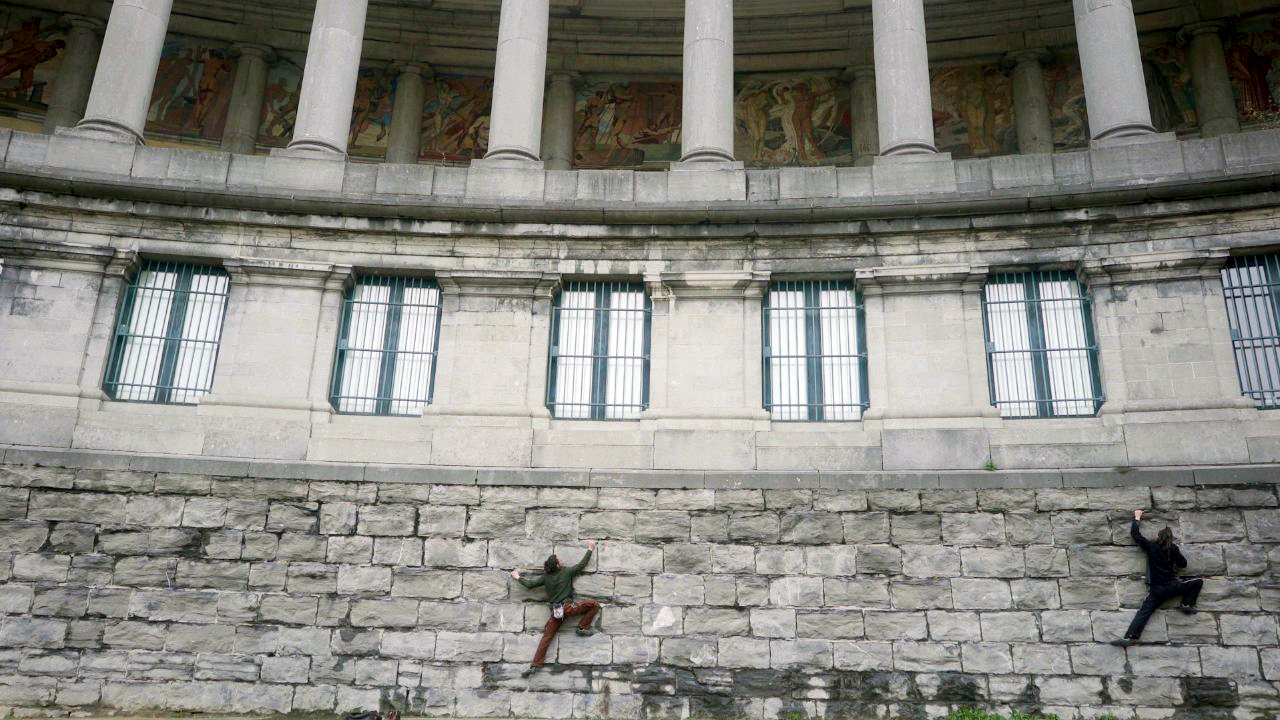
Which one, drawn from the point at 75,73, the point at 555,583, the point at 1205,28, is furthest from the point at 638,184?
the point at 1205,28

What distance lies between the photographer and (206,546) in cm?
1306

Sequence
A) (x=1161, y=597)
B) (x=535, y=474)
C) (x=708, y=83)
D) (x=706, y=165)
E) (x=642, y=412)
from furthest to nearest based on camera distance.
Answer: (x=708, y=83) → (x=706, y=165) → (x=642, y=412) → (x=535, y=474) → (x=1161, y=597)

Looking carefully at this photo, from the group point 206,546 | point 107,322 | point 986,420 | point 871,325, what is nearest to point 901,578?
point 986,420

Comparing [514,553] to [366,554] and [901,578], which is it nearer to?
[366,554]

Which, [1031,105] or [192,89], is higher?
[192,89]

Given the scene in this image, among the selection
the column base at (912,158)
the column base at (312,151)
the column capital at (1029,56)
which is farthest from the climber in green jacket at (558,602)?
the column capital at (1029,56)

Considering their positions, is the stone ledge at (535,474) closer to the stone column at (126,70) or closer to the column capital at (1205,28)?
the stone column at (126,70)

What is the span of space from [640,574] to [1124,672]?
244 inches

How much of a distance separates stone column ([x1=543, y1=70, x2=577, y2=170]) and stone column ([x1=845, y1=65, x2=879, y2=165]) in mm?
6922

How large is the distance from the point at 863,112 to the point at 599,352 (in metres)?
11.9

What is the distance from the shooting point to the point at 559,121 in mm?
23734

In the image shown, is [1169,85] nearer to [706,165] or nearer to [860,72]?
[860,72]

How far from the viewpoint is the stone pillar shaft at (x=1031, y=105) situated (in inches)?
880

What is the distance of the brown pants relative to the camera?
12523 millimetres
